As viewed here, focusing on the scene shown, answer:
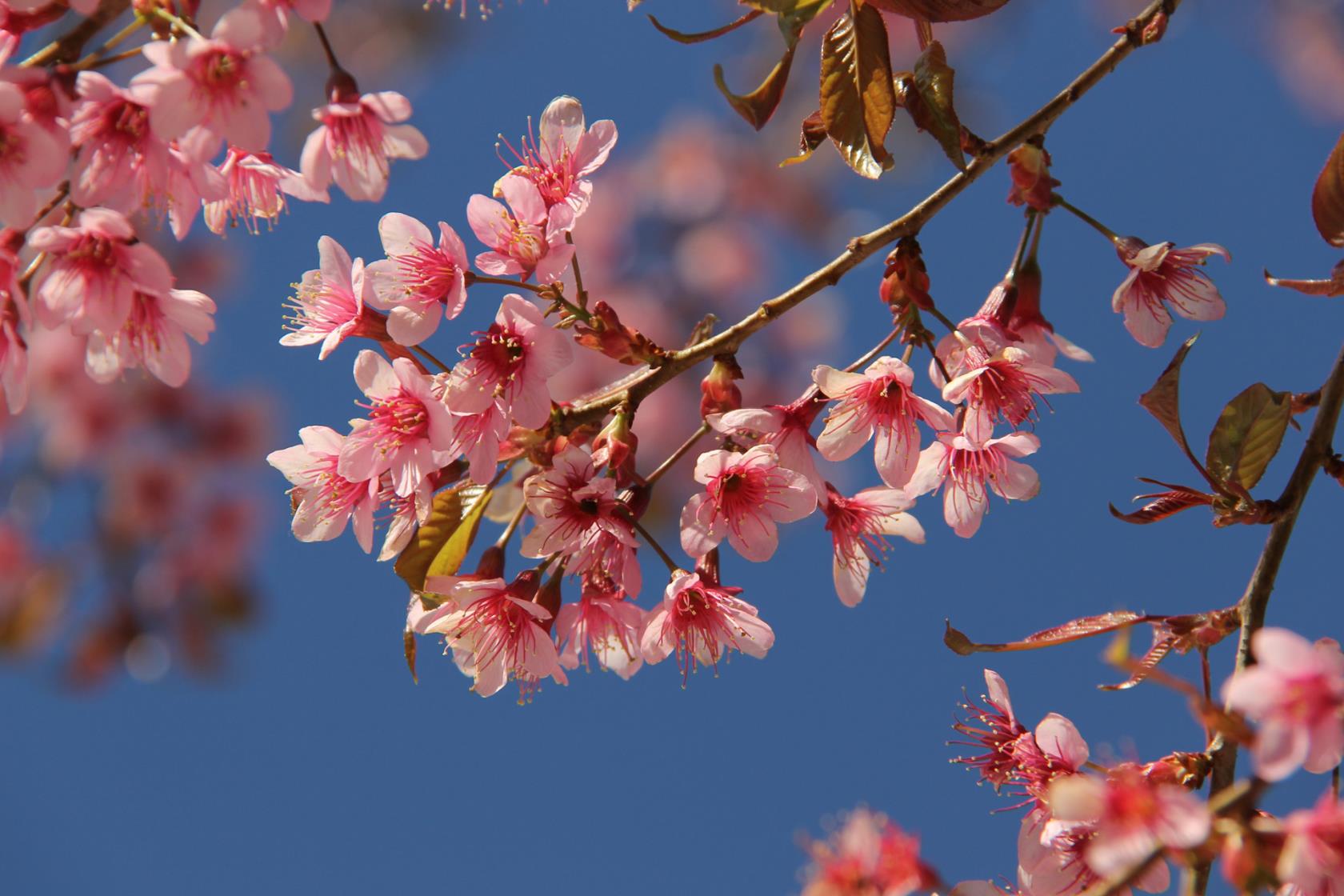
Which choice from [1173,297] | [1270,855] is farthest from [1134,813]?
[1173,297]

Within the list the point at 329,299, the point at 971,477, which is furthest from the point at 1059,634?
the point at 329,299

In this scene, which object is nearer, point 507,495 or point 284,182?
point 284,182

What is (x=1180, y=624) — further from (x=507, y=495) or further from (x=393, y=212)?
(x=393, y=212)

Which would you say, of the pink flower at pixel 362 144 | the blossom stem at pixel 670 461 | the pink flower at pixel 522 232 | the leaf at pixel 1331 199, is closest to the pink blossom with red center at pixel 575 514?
the blossom stem at pixel 670 461

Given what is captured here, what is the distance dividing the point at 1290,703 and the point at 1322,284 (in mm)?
568

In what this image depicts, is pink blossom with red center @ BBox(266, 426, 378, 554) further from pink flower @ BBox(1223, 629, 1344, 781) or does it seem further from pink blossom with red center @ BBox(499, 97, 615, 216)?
pink flower @ BBox(1223, 629, 1344, 781)

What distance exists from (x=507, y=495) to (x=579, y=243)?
10.1 feet

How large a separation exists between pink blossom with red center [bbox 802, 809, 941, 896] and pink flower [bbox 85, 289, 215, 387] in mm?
1105

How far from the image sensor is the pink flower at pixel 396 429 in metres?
1.14

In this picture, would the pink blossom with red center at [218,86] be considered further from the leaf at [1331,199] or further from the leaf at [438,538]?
the leaf at [1331,199]

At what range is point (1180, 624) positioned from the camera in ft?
3.96

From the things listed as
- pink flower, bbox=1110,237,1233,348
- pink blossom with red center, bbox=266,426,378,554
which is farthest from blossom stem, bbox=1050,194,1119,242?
pink blossom with red center, bbox=266,426,378,554

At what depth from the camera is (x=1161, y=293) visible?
135cm

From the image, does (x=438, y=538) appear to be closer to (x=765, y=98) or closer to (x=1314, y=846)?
(x=765, y=98)
